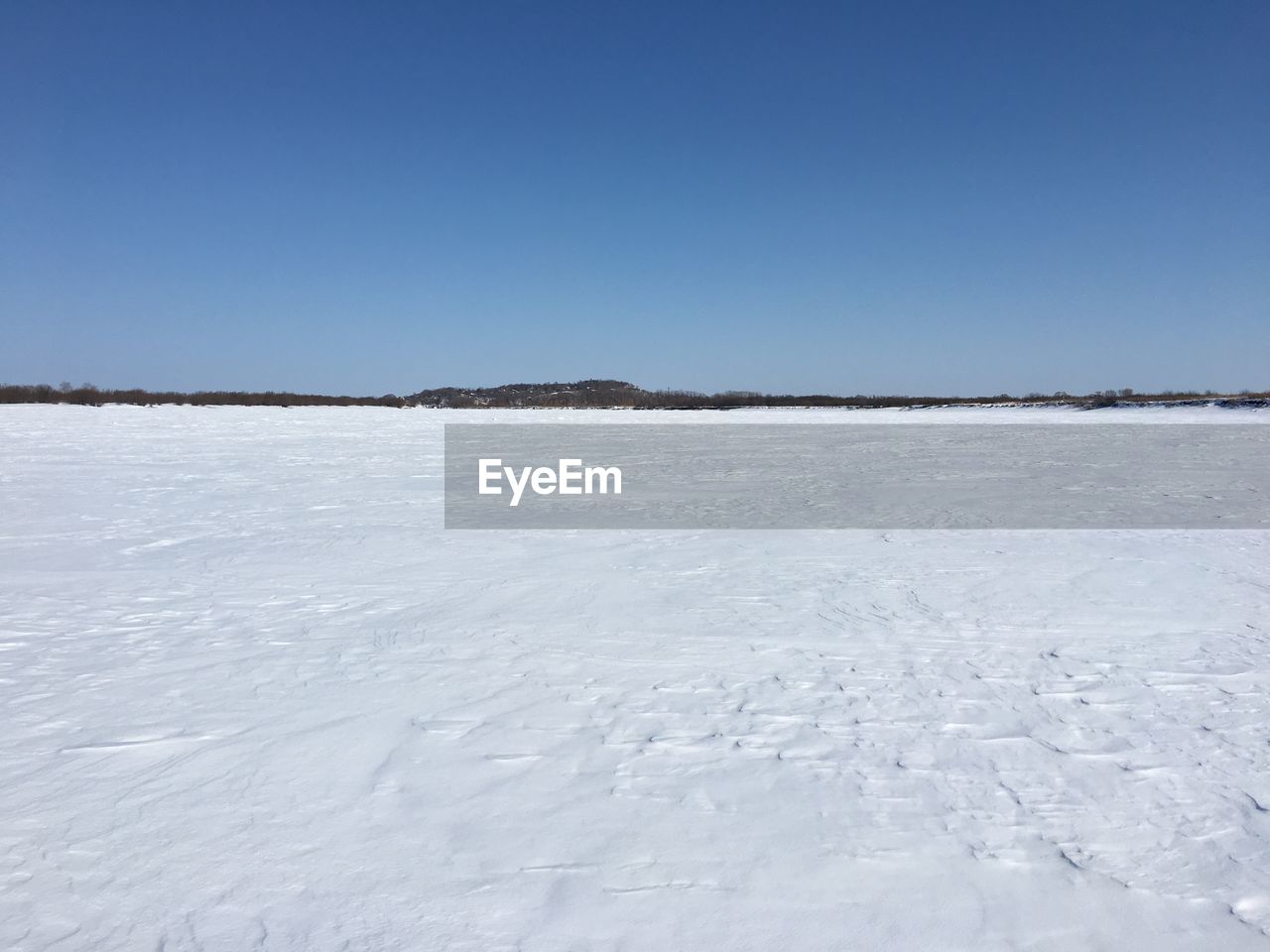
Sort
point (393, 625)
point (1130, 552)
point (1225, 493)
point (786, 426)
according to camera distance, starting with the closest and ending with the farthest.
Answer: point (393, 625) < point (1130, 552) < point (1225, 493) < point (786, 426)

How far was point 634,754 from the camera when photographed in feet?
9.00

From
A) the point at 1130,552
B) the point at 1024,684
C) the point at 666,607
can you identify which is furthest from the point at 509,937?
the point at 1130,552

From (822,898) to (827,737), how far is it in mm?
890

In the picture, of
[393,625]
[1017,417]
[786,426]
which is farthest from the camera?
[1017,417]

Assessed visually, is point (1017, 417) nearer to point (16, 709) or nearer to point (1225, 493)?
point (1225, 493)

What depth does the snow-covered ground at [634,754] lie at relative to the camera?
1.95 m

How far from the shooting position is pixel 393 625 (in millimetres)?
4145

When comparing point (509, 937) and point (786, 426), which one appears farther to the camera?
point (786, 426)

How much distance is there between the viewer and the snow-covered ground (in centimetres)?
195

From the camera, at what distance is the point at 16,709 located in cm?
305

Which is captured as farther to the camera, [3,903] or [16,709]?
[16,709]

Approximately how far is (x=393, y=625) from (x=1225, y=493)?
8.75m

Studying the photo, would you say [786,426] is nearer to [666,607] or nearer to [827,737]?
[666,607]

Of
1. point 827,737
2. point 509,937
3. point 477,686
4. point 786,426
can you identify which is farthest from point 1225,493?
point 786,426
